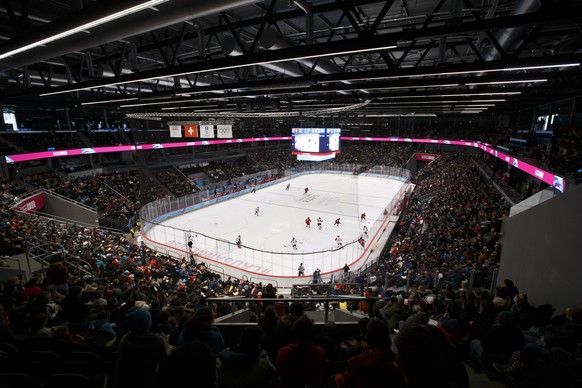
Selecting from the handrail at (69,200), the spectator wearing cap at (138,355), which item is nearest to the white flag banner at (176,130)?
the handrail at (69,200)

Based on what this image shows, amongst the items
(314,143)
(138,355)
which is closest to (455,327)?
(138,355)

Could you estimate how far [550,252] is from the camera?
6.81 m

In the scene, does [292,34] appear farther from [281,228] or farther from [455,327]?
[281,228]

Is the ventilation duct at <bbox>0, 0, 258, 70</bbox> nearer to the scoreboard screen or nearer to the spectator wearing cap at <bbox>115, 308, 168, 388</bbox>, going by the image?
the spectator wearing cap at <bbox>115, 308, 168, 388</bbox>

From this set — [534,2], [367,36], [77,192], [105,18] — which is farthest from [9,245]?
[77,192]

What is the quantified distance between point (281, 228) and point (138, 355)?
22018 mm

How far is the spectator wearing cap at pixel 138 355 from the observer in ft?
8.66

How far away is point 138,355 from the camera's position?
2.67 metres

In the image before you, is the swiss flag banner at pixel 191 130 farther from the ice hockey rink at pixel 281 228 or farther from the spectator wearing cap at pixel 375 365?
the spectator wearing cap at pixel 375 365

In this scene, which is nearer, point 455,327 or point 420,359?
point 420,359

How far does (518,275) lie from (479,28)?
710 centimetres

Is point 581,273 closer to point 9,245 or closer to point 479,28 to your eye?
point 479,28

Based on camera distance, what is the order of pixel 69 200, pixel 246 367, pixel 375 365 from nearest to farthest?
1. pixel 375 365
2. pixel 246 367
3. pixel 69 200

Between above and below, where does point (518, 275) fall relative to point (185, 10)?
below
